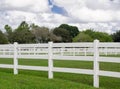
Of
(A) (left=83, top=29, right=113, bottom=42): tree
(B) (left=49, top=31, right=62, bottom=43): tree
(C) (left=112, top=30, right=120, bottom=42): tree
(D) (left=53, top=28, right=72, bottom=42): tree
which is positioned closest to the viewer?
(B) (left=49, top=31, right=62, bottom=43): tree

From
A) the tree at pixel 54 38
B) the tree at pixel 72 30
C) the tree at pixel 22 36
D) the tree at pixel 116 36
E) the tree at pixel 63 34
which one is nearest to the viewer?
the tree at pixel 22 36

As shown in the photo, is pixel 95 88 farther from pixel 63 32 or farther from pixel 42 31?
pixel 63 32

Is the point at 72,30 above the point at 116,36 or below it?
above

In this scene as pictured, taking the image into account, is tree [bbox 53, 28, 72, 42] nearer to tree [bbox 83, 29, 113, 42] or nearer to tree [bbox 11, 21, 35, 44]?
tree [bbox 83, 29, 113, 42]

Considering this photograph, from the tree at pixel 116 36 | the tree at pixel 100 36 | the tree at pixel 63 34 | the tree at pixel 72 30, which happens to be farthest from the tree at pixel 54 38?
the tree at pixel 116 36

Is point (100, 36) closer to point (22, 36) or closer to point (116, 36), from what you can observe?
point (116, 36)

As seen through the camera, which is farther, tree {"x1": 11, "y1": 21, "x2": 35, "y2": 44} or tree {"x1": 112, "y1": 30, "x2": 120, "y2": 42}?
tree {"x1": 112, "y1": 30, "x2": 120, "y2": 42}

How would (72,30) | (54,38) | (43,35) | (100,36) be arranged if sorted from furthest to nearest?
(72,30) < (100,36) < (54,38) < (43,35)

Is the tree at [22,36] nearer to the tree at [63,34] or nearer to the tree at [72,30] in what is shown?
the tree at [63,34]

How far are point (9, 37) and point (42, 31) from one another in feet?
50.5

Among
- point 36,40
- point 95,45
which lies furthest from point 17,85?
point 36,40

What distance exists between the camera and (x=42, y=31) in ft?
419

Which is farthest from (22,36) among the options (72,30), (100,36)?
(72,30)

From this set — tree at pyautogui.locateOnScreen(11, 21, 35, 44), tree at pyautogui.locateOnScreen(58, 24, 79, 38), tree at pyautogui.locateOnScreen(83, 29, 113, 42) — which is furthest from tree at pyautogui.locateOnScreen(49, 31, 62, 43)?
tree at pyautogui.locateOnScreen(58, 24, 79, 38)
